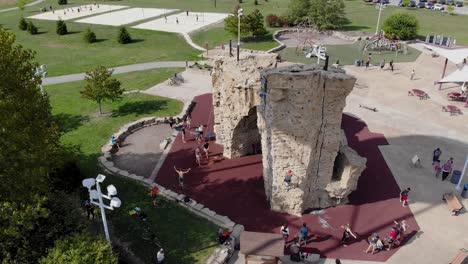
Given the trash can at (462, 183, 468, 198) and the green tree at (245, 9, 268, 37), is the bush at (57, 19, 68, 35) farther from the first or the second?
the trash can at (462, 183, 468, 198)

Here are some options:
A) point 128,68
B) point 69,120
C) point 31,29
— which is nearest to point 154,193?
point 69,120

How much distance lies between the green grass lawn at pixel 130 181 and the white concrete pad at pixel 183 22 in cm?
2182

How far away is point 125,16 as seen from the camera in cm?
6962

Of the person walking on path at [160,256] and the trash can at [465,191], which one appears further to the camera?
the trash can at [465,191]

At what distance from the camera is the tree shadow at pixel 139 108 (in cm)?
2984

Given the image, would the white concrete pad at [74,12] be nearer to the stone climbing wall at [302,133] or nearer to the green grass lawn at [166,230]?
the green grass lawn at [166,230]

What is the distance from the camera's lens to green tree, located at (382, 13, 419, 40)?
49.3 metres

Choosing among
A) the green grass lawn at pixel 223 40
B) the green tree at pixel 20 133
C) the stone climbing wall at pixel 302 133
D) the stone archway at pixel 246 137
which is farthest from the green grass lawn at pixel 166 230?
the green grass lawn at pixel 223 40

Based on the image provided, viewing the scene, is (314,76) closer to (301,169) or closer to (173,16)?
(301,169)

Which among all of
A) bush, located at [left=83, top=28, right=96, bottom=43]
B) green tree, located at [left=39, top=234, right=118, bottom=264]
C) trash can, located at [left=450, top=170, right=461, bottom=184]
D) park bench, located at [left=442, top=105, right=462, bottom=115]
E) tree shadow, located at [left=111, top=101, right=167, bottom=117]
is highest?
bush, located at [left=83, top=28, right=96, bottom=43]

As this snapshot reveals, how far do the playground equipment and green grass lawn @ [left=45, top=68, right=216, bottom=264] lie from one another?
25.7 m

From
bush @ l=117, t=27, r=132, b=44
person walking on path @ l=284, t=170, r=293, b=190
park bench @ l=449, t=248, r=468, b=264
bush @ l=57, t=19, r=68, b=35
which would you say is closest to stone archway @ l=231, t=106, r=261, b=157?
person walking on path @ l=284, t=170, r=293, b=190

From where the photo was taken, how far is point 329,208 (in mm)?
18969

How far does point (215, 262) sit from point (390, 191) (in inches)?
426
